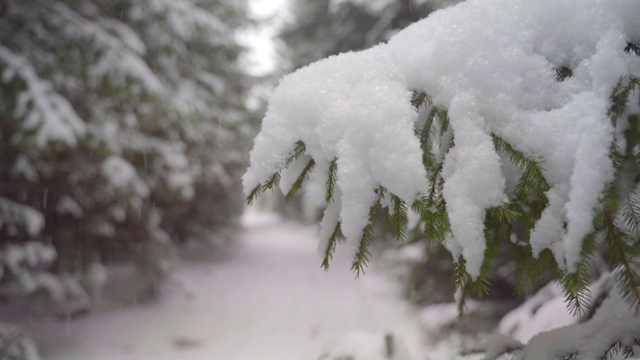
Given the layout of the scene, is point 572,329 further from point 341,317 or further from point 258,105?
point 258,105

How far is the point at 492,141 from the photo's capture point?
90cm

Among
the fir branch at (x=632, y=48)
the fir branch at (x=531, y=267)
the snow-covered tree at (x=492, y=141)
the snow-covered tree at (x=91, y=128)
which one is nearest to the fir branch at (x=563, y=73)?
the snow-covered tree at (x=492, y=141)

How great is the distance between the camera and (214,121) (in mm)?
7898

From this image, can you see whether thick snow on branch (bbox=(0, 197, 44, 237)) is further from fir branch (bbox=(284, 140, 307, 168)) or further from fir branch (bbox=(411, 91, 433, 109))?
fir branch (bbox=(411, 91, 433, 109))

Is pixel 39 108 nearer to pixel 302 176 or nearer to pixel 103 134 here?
pixel 103 134

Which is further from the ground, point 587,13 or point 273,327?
point 587,13

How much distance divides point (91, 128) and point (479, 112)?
466cm

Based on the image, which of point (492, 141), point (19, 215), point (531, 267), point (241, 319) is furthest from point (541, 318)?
point (241, 319)

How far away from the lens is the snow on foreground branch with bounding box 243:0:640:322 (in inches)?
32.5

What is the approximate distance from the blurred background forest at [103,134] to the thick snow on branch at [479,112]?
3084 millimetres

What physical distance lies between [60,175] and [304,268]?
6126 mm

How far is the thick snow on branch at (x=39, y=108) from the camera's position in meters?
3.22

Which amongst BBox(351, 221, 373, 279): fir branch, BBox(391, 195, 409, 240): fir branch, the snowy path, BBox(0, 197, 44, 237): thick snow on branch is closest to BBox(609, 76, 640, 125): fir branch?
BBox(391, 195, 409, 240): fir branch

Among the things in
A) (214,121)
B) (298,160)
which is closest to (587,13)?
(298,160)
